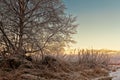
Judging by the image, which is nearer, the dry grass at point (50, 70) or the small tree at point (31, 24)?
the dry grass at point (50, 70)

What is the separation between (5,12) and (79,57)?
7.63 m

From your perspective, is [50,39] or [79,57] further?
[79,57]

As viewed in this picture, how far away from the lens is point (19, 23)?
26.0m

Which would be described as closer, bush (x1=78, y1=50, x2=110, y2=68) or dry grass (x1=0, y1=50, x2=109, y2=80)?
dry grass (x1=0, y1=50, x2=109, y2=80)

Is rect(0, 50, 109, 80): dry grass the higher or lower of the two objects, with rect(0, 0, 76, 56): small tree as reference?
lower

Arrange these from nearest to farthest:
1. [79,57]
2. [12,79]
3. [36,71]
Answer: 1. [12,79]
2. [36,71]
3. [79,57]

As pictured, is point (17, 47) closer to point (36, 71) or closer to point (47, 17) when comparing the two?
point (47, 17)

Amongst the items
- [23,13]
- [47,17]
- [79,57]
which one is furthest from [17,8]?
[79,57]

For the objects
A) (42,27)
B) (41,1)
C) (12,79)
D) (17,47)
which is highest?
(41,1)

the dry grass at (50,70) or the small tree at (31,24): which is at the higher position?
the small tree at (31,24)

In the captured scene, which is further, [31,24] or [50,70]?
[31,24]

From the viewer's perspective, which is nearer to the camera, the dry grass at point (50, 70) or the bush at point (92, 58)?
the dry grass at point (50, 70)

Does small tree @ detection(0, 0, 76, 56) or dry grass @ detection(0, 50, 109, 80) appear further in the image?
small tree @ detection(0, 0, 76, 56)

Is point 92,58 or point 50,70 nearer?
point 50,70
